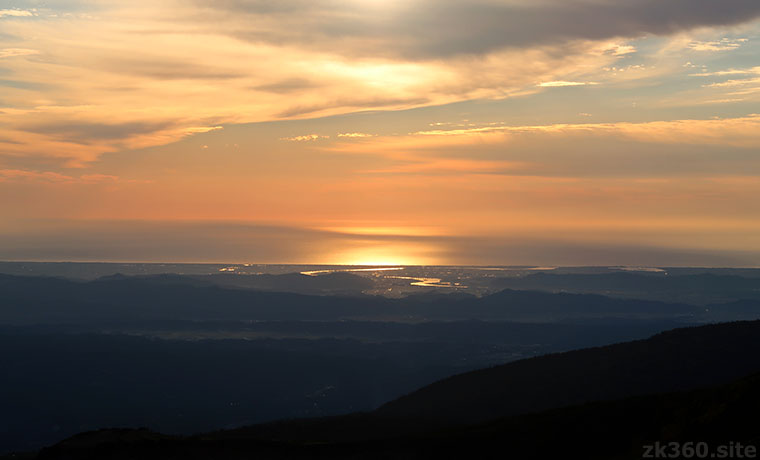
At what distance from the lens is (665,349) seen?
345ft

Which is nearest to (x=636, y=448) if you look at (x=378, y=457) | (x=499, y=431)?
(x=499, y=431)

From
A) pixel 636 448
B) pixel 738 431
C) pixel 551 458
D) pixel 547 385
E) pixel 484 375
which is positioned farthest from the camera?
pixel 484 375

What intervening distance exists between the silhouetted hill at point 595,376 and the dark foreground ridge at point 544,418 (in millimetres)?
143

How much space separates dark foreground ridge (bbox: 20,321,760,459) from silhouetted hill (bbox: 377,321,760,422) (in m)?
0.14

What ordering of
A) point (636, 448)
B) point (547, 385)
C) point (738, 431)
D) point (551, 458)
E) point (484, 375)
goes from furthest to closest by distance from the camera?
point (484, 375) → point (547, 385) → point (551, 458) → point (636, 448) → point (738, 431)

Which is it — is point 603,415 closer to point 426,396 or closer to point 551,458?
point 551,458

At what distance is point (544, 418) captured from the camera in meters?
59.4

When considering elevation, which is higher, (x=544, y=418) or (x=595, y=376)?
(x=544, y=418)

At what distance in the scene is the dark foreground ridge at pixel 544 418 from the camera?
51062 mm

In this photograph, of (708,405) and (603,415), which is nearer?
(708,405)

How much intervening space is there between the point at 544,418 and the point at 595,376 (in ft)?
139

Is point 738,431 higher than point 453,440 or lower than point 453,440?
higher

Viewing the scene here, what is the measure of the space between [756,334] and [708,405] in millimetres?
62391

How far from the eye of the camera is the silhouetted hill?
9075 centimetres
